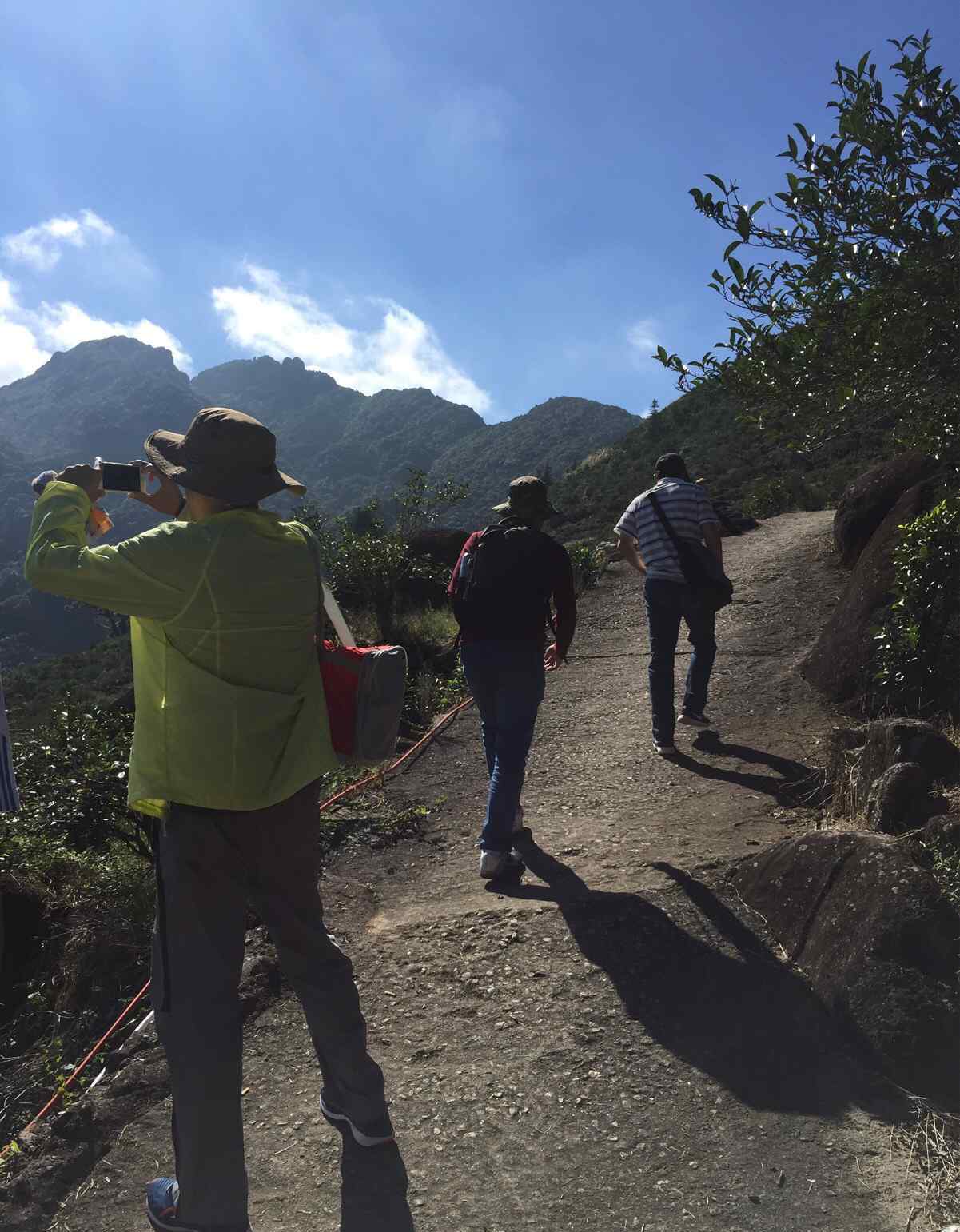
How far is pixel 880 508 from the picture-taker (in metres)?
10.1

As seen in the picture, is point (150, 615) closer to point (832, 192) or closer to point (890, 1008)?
point (890, 1008)

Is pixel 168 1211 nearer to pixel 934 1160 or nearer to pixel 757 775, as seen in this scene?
pixel 934 1160

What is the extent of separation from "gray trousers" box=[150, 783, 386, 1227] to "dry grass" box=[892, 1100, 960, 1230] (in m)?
1.49

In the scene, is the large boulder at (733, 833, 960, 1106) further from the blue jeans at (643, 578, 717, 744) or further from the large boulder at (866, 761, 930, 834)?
the blue jeans at (643, 578, 717, 744)

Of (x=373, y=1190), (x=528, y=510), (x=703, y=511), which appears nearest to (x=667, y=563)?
(x=703, y=511)

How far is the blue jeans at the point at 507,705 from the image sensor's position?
432 centimetres

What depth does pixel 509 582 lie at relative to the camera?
4266mm

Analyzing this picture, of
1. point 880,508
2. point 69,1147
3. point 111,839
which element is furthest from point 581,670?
point 69,1147

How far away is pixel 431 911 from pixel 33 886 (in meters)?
2.30

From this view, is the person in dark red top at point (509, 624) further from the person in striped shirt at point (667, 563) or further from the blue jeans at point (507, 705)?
the person in striped shirt at point (667, 563)

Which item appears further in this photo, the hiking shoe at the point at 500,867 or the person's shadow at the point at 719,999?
the hiking shoe at the point at 500,867

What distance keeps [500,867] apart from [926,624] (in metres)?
3.09

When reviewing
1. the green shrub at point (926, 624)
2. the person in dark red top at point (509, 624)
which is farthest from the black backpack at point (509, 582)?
the green shrub at point (926, 624)

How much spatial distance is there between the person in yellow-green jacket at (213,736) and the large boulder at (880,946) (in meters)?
1.62
